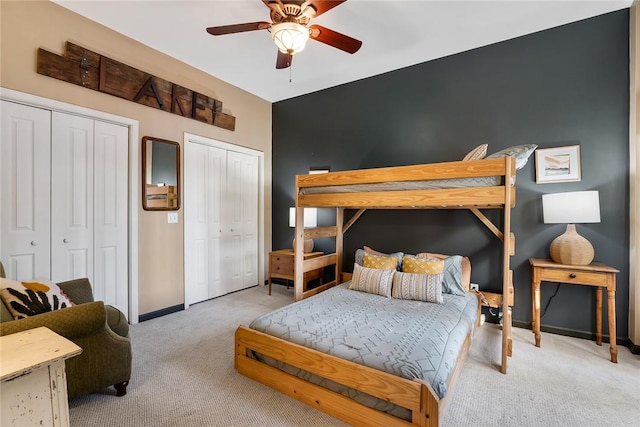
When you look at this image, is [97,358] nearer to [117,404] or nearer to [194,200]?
[117,404]

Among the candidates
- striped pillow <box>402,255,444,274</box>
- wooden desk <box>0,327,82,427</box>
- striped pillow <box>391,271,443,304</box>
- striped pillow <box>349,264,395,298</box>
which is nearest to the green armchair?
wooden desk <box>0,327,82,427</box>

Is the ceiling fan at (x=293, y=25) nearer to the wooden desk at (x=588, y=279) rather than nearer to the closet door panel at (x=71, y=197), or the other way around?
the closet door panel at (x=71, y=197)

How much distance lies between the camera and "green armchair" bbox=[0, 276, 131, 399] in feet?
5.08

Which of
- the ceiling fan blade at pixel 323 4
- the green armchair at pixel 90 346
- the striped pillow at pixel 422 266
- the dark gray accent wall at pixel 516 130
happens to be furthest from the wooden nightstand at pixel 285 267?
the ceiling fan blade at pixel 323 4

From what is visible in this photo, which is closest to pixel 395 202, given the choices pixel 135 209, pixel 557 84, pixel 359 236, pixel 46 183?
pixel 359 236

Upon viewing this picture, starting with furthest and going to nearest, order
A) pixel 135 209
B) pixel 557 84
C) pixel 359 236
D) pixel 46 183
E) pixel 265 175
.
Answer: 1. pixel 265 175
2. pixel 359 236
3. pixel 135 209
4. pixel 557 84
5. pixel 46 183

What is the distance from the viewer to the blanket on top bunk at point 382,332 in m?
1.62

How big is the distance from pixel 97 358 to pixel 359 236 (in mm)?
2957

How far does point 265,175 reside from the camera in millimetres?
4734

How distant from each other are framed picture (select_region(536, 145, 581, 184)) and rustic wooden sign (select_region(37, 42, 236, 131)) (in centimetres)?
379

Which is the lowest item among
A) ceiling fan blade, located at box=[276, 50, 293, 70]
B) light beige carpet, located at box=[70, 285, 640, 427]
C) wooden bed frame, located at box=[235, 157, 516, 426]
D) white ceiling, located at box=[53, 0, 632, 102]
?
light beige carpet, located at box=[70, 285, 640, 427]

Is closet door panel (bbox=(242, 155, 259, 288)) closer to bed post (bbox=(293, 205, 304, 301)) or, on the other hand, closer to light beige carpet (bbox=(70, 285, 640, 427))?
bed post (bbox=(293, 205, 304, 301))

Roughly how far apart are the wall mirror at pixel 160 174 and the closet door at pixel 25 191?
31.8 inches

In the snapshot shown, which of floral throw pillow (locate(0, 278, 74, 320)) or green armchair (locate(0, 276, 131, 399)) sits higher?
floral throw pillow (locate(0, 278, 74, 320))
